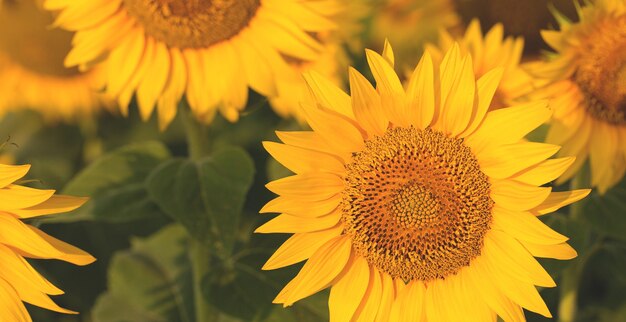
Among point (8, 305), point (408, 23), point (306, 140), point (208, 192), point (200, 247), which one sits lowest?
point (8, 305)

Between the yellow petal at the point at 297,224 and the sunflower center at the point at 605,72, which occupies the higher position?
the sunflower center at the point at 605,72

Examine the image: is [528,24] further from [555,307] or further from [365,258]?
[365,258]

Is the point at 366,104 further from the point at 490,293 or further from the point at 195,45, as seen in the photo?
the point at 195,45

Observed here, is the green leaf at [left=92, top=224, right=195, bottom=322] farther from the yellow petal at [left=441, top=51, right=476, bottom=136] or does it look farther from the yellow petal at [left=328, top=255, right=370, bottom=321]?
the yellow petal at [left=441, top=51, right=476, bottom=136]

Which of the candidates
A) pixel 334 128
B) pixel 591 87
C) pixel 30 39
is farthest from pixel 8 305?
pixel 30 39

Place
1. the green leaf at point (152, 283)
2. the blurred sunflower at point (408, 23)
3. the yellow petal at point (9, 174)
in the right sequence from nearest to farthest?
the yellow petal at point (9, 174), the green leaf at point (152, 283), the blurred sunflower at point (408, 23)

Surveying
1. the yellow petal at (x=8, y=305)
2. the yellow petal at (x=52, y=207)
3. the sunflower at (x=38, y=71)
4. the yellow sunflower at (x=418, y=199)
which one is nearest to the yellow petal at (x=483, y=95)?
the yellow sunflower at (x=418, y=199)

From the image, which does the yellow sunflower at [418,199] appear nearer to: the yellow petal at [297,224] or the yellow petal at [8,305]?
the yellow petal at [297,224]
